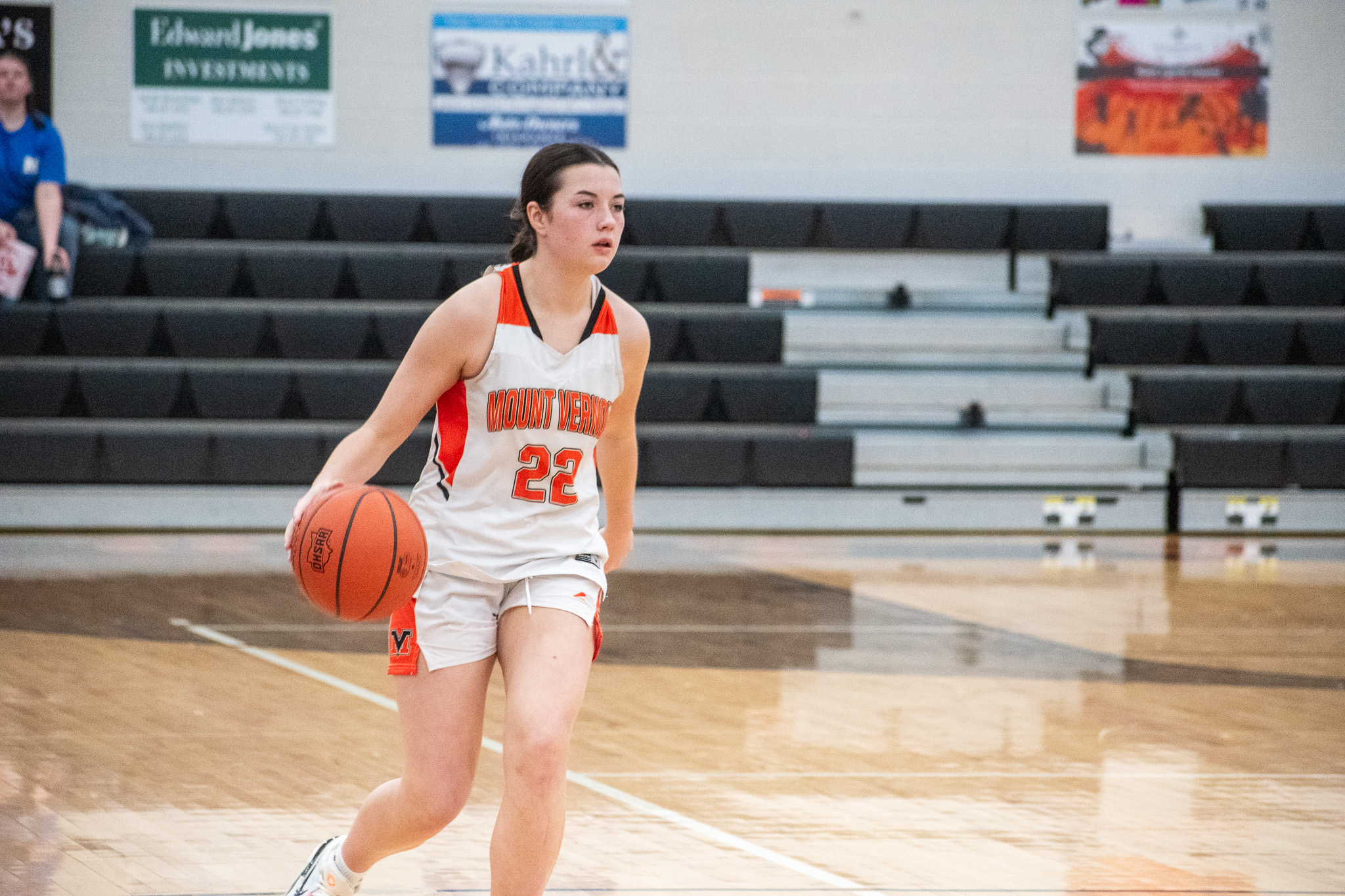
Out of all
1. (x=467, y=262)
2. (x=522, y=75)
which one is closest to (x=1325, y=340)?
(x=467, y=262)

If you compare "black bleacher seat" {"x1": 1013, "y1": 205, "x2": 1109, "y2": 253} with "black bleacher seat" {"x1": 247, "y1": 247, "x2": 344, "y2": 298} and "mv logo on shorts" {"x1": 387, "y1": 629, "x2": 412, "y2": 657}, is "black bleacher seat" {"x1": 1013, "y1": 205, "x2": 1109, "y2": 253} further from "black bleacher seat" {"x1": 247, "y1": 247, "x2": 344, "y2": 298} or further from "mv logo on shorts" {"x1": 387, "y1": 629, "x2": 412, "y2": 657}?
"mv logo on shorts" {"x1": 387, "y1": 629, "x2": 412, "y2": 657}

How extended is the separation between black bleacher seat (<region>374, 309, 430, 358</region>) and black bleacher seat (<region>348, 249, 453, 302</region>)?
366mm

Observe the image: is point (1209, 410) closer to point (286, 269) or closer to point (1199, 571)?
point (1199, 571)

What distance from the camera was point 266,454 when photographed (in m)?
8.20

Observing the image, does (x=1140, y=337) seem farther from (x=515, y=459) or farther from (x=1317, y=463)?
(x=515, y=459)

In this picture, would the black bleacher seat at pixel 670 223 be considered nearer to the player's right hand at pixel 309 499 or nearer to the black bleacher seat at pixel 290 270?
the black bleacher seat at pixel 290 270

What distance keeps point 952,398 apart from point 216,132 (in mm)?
4975

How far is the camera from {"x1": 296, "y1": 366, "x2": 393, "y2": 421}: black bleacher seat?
27.7 ft

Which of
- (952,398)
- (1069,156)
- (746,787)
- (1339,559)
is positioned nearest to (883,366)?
(952,398)

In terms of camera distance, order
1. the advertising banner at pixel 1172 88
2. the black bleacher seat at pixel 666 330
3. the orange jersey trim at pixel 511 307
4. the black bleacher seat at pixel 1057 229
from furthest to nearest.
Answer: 1. the advertising banner at pixel 1172 88
2. the black bleacher seat at pixel 1057 229
3. the black bleacher seat at pixel 666 330
4. the orange jersey trim at pixel 511 307

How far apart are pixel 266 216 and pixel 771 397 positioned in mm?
3360

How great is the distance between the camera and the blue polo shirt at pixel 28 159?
7949 millimetres

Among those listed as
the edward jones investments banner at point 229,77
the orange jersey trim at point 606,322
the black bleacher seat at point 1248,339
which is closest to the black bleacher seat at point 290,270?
the edward jones investments banner at point 229,77

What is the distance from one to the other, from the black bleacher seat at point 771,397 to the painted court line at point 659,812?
4250mm
